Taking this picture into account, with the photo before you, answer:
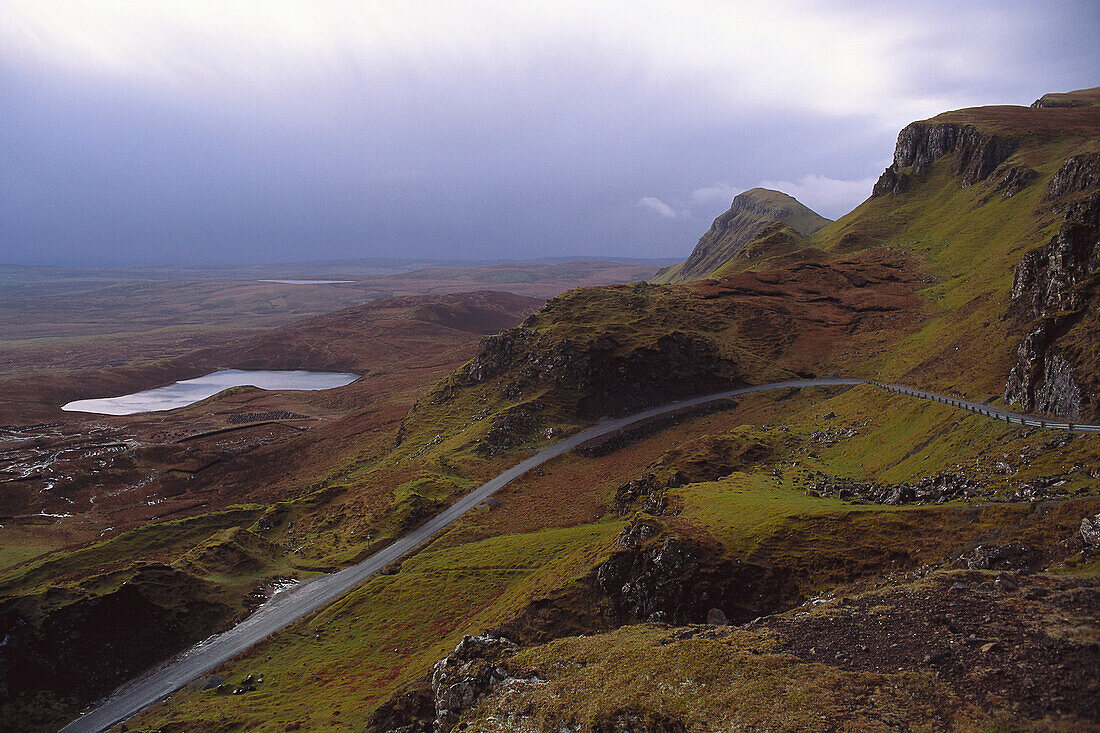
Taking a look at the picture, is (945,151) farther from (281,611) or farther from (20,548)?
(20,548)

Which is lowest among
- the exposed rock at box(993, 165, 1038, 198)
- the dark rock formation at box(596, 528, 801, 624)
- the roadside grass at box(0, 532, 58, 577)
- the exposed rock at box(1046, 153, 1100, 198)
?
the roadside grass at box(0, 532, 58, 577)

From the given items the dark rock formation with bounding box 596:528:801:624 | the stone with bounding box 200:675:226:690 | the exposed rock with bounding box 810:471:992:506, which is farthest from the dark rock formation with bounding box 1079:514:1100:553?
the stone with bounding box 200:675:226:690

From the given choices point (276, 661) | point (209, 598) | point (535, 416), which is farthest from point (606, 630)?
point (535, 416)

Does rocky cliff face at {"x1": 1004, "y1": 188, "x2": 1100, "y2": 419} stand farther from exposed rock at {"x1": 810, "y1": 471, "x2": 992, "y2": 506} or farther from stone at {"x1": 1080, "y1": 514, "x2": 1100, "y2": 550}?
stone at {"x1": 1080, "y1": 514, "x2": 1100, "y2": 550}

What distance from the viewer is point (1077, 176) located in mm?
94375

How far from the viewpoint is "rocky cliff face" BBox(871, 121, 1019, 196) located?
13125 centimetres

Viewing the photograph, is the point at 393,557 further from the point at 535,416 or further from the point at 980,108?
the point at 980,108

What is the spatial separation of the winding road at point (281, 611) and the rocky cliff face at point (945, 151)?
10690cm

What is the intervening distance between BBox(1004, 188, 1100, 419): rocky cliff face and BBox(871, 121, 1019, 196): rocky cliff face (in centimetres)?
9640

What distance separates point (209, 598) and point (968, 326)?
8732cm

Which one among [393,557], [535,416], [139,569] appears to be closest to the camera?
[139,569]

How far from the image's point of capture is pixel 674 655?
24.0 meters

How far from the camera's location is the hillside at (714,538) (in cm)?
2012

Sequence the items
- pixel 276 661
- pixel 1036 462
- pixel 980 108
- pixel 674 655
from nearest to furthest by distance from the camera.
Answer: pixel 674 655 < pixel 1036 462 < pixel 276 661 < pixel 980 108
